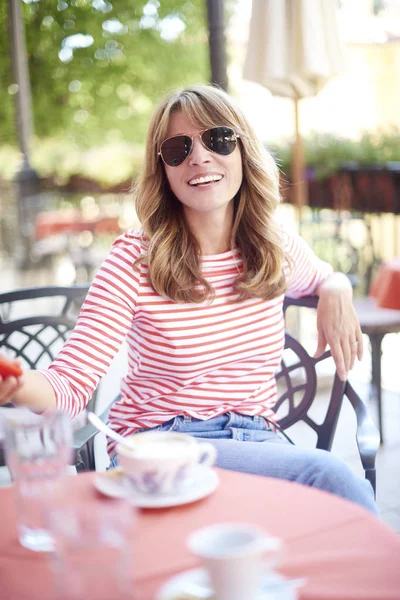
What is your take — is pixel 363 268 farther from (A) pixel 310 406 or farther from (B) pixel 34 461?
(B) pixel 34 461

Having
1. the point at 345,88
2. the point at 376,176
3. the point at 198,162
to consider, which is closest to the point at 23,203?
the point at 376,176

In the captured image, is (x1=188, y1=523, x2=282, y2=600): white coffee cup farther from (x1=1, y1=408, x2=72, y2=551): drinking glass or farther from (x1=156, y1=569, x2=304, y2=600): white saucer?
(x1=1, y1=408, x2=72, y2=551): drinking glass

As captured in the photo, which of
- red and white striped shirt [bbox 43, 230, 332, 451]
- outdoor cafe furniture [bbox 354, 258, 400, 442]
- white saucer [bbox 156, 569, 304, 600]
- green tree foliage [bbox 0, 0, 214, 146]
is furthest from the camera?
green tree foliage [bbox 0, 0, 214, 146]

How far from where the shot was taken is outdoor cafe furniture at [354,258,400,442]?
3580 mm

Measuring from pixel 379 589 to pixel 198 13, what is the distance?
1368 centimetres

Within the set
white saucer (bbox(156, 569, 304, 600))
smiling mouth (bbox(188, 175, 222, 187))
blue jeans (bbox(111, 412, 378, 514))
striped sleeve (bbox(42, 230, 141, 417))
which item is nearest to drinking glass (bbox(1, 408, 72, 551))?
white saucer (bbox(156, 569, 304, 600))

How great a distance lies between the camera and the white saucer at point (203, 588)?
0.92 meters

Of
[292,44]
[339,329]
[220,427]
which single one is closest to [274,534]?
[220,427]

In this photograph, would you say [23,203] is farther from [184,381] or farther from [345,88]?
[184,381]

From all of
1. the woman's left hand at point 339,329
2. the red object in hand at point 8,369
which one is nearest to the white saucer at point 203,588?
the red object in hand at point 8,369

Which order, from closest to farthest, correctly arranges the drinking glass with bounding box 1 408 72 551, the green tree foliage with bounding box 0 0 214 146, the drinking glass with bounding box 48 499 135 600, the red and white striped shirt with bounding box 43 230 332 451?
the drinking glass with bounding box 48 499 135 600, the drinking glass with bounding box 1 408 72 551, the red and white striped shirt with bounding box 43 230 332 451, the green tree foliage with bounding box 0 0 214 146

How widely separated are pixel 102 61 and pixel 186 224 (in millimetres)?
12825

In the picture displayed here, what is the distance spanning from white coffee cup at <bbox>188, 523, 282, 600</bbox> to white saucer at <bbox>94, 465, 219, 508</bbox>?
0.28 m

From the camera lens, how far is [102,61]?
14164 mm
